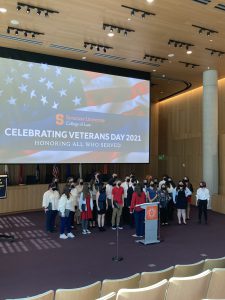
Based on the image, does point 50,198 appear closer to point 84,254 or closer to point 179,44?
point 84,254

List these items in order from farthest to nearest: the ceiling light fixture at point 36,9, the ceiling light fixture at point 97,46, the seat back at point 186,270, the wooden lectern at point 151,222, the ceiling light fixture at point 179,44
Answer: the ceiling light fixture at point 97,46 < the ceiling light fixture at point 179,44 < the ceiling light fixture at point 36,9 < the wooden lectern at point 151,222 < the seat back at point 186,270

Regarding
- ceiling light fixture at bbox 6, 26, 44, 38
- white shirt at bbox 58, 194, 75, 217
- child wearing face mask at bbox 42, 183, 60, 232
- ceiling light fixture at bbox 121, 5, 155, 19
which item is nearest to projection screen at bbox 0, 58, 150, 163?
ceiling light fixture at bbox 6, 26, 44, 38

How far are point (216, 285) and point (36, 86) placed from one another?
9.70 m

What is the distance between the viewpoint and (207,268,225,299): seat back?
3.60 m

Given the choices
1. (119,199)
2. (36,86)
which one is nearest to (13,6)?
(36,86)

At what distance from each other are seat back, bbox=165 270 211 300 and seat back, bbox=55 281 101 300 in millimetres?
760

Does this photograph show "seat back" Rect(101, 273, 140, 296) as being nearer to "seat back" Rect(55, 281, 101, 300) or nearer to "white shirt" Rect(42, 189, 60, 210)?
"seat back" Rect(55, 281, 101, 300)

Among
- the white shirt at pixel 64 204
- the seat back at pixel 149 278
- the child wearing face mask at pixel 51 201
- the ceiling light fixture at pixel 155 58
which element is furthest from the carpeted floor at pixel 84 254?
the ceiling light fixture at pixel 155 58

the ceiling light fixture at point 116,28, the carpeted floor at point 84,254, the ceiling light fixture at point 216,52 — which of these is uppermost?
the ceiling light fixture at point 116,28

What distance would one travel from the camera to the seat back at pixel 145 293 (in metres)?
2.87

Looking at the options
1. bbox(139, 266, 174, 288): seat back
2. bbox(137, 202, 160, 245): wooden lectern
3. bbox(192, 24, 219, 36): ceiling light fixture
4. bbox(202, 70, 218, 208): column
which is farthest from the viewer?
bbox(202, 70, 218, 208): column

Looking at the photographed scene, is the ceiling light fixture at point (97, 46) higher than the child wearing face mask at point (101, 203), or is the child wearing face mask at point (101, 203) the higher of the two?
the ceiling light fixture at point (97, 46)

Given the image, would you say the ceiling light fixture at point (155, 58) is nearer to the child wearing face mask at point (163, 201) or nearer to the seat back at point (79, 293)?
A: the child wearing face mask at point (163, 201)

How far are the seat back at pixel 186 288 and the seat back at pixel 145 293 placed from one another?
0.07 meters
